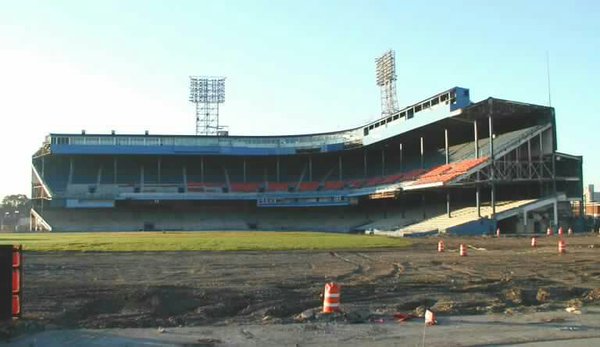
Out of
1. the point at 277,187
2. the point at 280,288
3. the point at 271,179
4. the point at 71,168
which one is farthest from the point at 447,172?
A: the point at 71,168

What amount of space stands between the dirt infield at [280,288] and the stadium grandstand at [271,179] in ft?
142

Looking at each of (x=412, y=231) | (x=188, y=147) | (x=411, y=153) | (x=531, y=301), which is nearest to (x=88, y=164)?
(x=188, y=147)

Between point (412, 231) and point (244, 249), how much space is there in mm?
31925

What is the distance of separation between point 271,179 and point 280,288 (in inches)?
3362

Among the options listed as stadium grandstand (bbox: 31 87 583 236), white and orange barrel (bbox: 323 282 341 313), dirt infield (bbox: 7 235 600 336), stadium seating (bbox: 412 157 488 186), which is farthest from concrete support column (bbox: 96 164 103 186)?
white and orange barrel (bbox: 323 282 341 313)

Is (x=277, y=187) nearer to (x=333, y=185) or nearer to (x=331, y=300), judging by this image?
(x=333, y=185)

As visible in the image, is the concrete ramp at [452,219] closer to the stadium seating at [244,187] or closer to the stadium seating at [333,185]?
the stadium seating at [333,185]

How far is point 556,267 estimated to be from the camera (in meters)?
24.8

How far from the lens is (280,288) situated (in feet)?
59.2

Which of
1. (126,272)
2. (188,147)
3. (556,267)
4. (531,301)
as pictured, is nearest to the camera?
(531,301)

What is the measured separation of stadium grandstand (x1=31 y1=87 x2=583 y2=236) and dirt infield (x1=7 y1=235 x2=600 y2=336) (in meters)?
43.3

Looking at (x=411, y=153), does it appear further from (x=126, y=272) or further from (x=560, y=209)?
(x=126, y=272)

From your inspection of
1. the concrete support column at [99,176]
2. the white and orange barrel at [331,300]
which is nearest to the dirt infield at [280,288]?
the white and orange barrel at [331,300]

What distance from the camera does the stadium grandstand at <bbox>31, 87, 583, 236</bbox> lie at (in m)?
74.8
